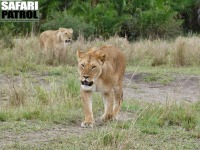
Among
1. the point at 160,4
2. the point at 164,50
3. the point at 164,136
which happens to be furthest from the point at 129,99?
the point at 160,4

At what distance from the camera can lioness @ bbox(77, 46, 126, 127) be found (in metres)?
6.99

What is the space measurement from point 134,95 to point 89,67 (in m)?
3.76

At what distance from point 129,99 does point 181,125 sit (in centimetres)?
255

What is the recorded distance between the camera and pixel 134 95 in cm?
1063

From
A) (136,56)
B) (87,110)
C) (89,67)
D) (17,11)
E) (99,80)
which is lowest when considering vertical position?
(136,56)

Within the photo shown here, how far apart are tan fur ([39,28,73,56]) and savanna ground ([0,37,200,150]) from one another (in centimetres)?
219

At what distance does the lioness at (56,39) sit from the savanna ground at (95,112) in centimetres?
222

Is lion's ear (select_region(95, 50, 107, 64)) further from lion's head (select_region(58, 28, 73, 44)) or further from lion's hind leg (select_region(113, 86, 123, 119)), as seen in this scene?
lion's head (select_region(58, 28, 73, 44))

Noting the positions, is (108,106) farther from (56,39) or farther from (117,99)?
(56,39)

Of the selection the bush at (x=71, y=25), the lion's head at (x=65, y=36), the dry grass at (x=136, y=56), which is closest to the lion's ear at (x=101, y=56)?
the dry grass at (x=136, y=56)

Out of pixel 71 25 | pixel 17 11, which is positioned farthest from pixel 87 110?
pixel 17 11

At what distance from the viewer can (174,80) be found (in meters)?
12.8

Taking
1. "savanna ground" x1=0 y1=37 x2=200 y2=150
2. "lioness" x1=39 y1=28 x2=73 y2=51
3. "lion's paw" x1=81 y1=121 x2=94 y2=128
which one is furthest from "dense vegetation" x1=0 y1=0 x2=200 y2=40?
"lion's paw" x1=81 y1=121 x2=94 y2=128

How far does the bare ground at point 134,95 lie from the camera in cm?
633
